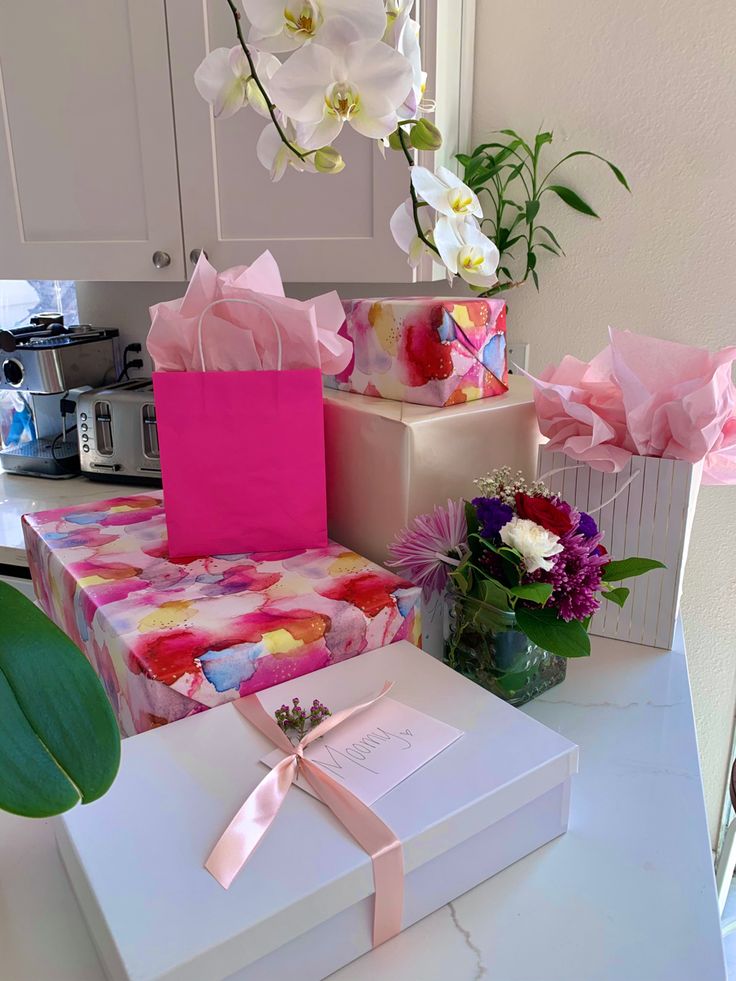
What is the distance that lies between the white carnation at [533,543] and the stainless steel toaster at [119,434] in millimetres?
1092

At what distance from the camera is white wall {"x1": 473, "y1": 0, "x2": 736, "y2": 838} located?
4.23 feet

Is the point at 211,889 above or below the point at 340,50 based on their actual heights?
below

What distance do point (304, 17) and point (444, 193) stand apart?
0.14 m

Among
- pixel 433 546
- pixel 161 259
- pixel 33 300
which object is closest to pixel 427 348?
pixel 433 546

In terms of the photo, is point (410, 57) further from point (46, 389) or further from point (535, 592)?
point (46, 389)

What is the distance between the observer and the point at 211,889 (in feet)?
1.59

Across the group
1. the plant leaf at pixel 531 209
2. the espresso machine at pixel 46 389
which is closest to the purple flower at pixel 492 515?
→ the plant leaf at pixel 531 209

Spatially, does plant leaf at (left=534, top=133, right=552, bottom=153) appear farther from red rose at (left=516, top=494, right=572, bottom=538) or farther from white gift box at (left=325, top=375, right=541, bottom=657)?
red rose at (left=516, top=494, right=572, bottom=538)

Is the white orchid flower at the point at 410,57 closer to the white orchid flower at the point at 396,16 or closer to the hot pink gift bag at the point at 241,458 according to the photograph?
the white orchid flower at the point at 396,16

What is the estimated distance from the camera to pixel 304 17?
0.46 m

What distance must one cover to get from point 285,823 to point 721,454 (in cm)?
63

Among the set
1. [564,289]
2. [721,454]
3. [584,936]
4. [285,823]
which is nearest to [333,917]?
[285,823]

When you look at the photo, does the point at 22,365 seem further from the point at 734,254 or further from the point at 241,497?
the point at 734,254

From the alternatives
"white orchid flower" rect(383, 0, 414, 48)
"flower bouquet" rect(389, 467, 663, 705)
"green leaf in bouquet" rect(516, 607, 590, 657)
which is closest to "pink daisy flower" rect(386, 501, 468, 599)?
"flower bouquet" rect(389, 467, 663, 705)
